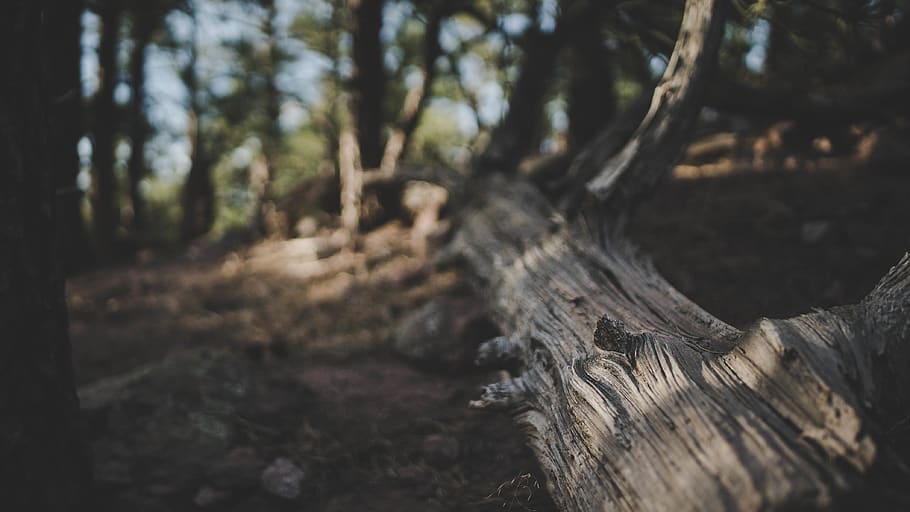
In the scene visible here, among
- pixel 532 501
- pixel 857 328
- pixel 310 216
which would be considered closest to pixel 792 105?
pixel 857 328

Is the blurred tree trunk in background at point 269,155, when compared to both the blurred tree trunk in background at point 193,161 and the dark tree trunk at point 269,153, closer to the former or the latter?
the dark tree trunk at point 269,153

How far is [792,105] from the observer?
496 centimetres

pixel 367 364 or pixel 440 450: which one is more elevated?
pixel 367 364

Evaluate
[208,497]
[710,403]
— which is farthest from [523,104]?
[208,497]

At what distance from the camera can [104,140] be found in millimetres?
10312

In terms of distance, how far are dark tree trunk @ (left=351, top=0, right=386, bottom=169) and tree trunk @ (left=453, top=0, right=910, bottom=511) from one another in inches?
252

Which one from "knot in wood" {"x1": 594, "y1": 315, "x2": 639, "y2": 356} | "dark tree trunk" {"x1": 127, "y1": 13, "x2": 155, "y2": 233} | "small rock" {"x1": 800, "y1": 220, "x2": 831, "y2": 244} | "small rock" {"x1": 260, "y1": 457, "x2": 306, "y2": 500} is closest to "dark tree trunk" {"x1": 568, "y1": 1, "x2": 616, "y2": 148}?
"small rock" {"x1": 800, "y1": 220, "x2": 831, "y2": 244}

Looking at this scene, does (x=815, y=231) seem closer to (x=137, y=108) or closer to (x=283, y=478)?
(x=283, y=478)

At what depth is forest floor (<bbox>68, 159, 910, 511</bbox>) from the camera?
258cm

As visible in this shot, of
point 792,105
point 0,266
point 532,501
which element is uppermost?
point 792,105

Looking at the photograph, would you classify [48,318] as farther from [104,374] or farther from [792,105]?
[792,105]

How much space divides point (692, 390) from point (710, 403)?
0.09 meters

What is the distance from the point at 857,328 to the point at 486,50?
10286 mm

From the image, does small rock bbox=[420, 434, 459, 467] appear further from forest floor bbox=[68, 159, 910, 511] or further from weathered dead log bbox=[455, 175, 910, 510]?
weathered dead log bbox=[455, 175, 910, 510]
